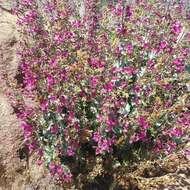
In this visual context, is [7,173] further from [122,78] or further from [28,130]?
[122,78]

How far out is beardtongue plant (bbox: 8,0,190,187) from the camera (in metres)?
4.41

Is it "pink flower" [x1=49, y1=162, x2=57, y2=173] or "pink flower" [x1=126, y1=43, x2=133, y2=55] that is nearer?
"pink flower" [x1=49, y1=162, x2=57, y2=173]

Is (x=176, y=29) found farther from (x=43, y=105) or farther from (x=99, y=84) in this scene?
(x=43, y=105)

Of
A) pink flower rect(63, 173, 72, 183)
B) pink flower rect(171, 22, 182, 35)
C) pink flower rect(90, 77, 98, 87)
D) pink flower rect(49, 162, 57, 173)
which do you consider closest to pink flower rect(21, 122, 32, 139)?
pink flower rect(49, 162, 57, 173)

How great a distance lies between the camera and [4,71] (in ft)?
16.6

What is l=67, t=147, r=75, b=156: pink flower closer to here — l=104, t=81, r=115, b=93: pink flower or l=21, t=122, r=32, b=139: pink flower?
l=21, t=122, r=32, b=139: pink flower

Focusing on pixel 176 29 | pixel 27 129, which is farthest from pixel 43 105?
pixel 176 29

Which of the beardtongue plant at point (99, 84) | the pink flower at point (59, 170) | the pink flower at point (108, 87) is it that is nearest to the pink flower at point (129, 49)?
the beardtongue plant at point (99, 84)

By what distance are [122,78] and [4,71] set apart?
1.38m

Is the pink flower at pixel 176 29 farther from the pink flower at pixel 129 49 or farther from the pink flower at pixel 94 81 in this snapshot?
the pink flower at pixel 94 81

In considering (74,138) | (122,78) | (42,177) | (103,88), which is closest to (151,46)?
(122,78)

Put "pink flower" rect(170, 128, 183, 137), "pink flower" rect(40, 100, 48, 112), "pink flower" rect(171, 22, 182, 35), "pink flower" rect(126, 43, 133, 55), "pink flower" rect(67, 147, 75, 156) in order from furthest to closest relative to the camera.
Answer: "pink flower" rect(171, 22, 182, 35) < "pink flower" rect(126, 43, 133, 55) < "pink flower" rect(170, 128, 183, 137) < "pink flower" rect(67, 147, 75, 156) < "pink flower" rect(40, 100, 48, 112)

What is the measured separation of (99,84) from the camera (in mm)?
4504

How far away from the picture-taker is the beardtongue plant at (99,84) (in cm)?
441
